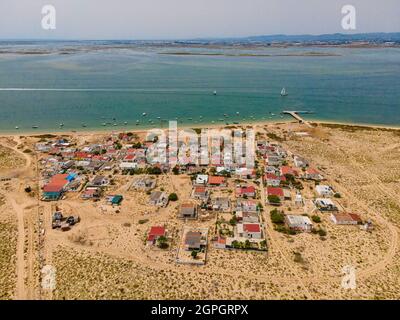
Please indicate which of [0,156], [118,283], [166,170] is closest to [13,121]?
[0,156]

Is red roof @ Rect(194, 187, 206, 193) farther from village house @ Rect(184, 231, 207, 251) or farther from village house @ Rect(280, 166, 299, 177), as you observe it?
village house @ Rect(280, 166, 299, 177)

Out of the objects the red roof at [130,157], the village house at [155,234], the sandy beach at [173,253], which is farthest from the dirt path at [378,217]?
the red roof at [130,157]

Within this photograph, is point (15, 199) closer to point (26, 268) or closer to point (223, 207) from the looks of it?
point (26, 268)

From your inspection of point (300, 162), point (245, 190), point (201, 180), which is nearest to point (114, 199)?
point (201, 180)

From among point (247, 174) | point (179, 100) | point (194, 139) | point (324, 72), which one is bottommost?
point (247, 174)

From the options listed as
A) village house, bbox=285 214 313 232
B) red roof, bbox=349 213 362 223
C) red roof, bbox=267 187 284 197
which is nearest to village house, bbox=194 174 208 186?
red roof, bbox=267 187 284 197

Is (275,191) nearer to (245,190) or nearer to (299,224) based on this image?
(245,190)
